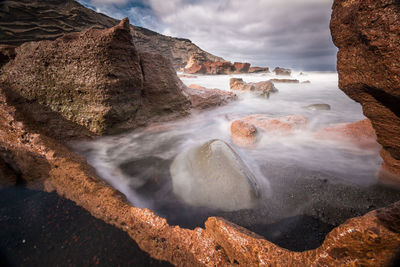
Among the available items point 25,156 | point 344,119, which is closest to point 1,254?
point 25,156

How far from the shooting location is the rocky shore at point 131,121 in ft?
2.90

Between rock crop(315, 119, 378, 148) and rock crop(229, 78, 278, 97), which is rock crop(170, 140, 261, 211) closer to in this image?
rock crop(315, 119, 378, 148)

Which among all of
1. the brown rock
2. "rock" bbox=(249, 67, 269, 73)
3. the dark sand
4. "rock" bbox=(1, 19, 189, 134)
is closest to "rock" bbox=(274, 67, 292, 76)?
"rock" bbox=(249, 67, 269, 73)

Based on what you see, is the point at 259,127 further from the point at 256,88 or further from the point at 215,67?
the point at 215,67

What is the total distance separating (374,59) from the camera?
4.32 ft

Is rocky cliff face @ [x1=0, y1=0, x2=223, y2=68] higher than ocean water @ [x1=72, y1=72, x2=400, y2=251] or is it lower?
higher

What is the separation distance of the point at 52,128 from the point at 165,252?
270 centimetres

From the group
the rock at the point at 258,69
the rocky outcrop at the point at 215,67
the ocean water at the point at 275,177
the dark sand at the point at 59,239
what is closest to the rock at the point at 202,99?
the ocean water at the point at 275,177

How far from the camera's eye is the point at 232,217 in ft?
5.26

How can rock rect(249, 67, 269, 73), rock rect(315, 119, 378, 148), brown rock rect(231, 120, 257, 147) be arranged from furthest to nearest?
1. rock rect(249, 67, 269, 73)
2. brown rock rect(231, 120, 257, 147)
3. rock rect(315, 119, 378, 148)

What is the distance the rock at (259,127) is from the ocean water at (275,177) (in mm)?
178

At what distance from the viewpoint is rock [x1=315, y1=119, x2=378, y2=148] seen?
9.68ft

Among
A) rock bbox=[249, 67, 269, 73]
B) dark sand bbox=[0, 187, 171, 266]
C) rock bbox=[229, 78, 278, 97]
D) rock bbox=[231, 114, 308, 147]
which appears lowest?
dark sand bbox=[0, 187, 171, 266]

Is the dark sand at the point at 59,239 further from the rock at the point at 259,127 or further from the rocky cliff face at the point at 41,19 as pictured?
the rocky cliff face at the point at 41,19
